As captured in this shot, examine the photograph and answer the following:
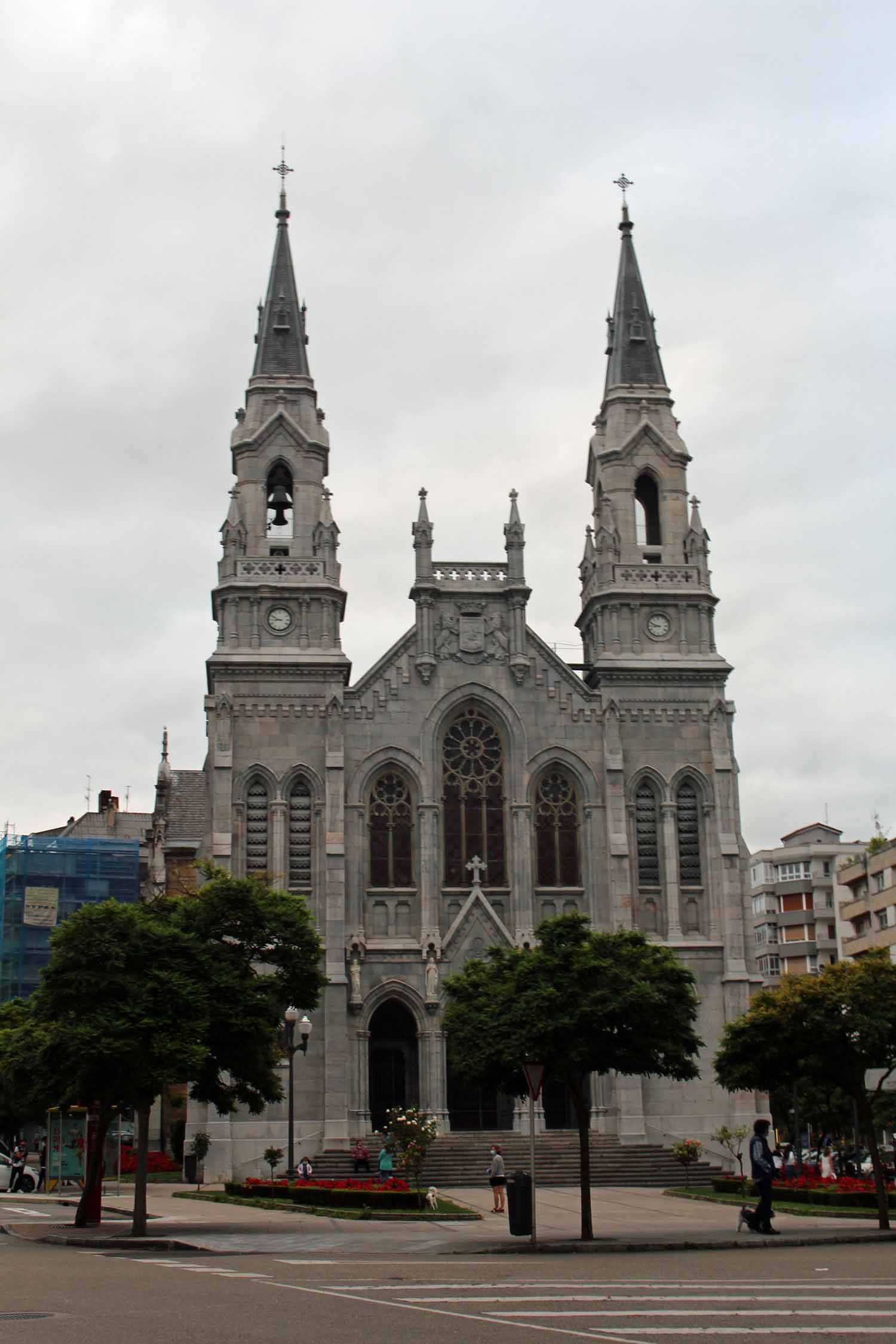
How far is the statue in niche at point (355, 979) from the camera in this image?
52.8 m

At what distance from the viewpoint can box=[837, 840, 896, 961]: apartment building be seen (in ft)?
284

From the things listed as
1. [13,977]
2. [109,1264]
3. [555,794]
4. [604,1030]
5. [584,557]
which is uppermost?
[584,557]

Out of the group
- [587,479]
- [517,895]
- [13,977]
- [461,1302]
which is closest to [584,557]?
[587,479]

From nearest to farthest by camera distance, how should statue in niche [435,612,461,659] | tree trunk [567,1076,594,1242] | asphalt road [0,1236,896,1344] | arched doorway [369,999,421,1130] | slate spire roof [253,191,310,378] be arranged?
asphalt road [0,1236,896,1344] → tree trunk [567,1076,594,1242] → arched doorway [369,999,421,1130] → statue in niche [435,612,461,659] → slate spire roof [253,191,310,378]

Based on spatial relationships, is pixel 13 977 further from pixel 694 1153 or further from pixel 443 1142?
pixel 694 1153

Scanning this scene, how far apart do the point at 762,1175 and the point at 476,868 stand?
28.0 metres

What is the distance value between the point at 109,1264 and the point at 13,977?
51197mm

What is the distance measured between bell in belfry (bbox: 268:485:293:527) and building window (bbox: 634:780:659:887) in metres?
16.8

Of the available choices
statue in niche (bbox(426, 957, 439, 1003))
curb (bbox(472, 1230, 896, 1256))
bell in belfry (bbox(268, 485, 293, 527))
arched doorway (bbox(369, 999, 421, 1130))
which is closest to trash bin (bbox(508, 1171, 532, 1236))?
curb (bbox(472, 1230, 896, 1256))

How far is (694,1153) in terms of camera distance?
4831 centimetres

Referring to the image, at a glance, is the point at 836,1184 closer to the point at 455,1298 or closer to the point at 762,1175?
the point at 762,1175

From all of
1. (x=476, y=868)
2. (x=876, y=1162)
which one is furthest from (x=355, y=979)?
(x=876, y=1162)

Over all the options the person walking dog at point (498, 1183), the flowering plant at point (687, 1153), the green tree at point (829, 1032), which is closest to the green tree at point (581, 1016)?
the green tree at point (829, 1032)

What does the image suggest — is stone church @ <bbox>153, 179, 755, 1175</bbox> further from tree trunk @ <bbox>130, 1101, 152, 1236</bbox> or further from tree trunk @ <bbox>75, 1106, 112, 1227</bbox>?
tree trunk @ <bbox>130, 1101, 152, 1236</bbox>
